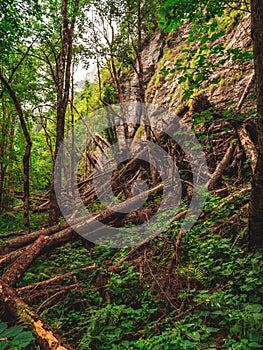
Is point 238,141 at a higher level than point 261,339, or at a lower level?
Answer: higher

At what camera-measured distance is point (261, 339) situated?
1938 mm

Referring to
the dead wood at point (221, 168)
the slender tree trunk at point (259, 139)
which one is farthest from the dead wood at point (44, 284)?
the dead wood at point (221, 168)

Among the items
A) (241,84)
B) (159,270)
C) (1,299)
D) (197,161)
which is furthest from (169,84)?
(1,299)

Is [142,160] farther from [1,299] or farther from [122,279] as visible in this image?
[1,299]

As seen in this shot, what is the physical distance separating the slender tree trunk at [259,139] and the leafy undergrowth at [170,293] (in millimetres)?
300

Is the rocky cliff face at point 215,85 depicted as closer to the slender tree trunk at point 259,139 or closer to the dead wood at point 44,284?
the slender tree trunk at point 259,139

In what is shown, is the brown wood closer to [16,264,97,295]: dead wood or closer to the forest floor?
the forest floor

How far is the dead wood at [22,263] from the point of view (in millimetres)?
3557

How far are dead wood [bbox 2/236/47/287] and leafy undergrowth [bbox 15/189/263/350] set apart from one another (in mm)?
210

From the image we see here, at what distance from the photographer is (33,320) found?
2398 mm

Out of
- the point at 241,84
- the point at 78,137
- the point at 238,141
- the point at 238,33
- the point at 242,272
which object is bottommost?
the point at 242,272

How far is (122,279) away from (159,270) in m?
0.61

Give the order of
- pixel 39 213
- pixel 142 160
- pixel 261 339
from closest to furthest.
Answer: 1. pixel 261 339
2. pixel 142 160
3. pixel 39 213

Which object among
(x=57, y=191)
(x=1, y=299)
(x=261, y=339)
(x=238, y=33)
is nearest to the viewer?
(x=261, y=339)
